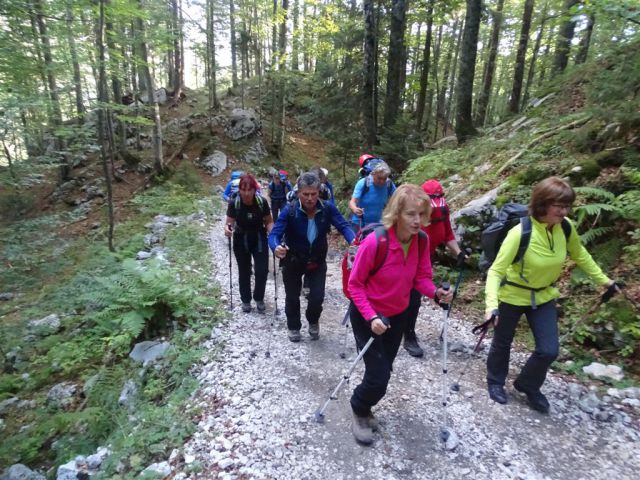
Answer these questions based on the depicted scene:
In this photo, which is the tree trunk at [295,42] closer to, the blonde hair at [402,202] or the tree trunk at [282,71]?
the tree trunk at [282,71]

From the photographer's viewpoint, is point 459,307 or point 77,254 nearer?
point 459,307

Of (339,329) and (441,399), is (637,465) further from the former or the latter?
(339,329)

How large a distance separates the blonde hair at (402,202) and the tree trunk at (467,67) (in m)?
10.2

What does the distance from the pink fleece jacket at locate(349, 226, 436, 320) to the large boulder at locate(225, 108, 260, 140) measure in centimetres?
2406

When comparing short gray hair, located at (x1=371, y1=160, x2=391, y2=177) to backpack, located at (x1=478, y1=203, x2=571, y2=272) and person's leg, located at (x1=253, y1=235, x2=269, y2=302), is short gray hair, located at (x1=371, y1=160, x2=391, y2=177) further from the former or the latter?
person's leg, located at (x1=253, y1=235, x2=269, y2=302)

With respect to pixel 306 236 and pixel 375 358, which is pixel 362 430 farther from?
pixel 306 236

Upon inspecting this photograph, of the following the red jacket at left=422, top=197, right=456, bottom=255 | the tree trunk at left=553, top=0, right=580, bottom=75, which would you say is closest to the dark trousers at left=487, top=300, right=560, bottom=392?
the red jacket at left=422, top=197, right=456, bottom=255

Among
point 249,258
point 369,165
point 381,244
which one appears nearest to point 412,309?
point 381,244

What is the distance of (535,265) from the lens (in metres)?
3.59

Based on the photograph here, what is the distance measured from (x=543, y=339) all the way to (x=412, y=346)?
6.17ft

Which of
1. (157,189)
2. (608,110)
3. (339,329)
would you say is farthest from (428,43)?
(339,329)

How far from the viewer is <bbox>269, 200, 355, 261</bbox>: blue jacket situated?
4945 mm

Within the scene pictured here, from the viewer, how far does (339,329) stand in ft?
20.3

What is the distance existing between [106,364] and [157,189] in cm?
1348
